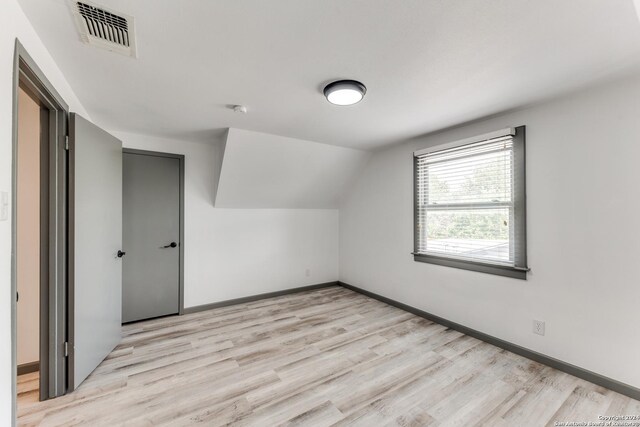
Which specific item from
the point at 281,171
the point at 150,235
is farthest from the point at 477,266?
the point at 150,235

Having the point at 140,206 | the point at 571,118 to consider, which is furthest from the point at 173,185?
the point at 571,118

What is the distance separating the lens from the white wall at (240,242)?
11.8 ft

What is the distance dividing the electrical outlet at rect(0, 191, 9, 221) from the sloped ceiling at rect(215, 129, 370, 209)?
6.69 ft

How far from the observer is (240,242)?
13.2ft

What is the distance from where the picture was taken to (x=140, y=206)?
3246mm

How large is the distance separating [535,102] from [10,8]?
137 inches

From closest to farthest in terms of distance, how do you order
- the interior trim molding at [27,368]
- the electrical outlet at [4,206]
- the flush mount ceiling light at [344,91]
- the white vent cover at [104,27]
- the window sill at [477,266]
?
the electrical outlet at [4,206], the white vent cover at [104,27], the flush mount ceiling light at [344,91], the interior trim molding at [27,368], the window sill at [477,266]

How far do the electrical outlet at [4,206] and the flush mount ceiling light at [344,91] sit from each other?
188 cm

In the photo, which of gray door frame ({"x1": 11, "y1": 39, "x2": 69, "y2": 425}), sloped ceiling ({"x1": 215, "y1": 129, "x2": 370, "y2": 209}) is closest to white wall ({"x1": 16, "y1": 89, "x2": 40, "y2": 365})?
gray door frame ({"x1": 11, "y1": 39, "x2": 69, "y2": 425})

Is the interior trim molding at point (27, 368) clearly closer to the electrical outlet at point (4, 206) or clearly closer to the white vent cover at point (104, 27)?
the electrical outlet at point (4, 206)

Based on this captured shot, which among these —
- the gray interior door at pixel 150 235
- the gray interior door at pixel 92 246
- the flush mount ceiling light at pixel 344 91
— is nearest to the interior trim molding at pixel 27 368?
the gray interior door at pixel 92 246

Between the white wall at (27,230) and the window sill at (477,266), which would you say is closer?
the white wall at (27,230)

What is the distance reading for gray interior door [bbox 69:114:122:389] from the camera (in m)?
1.97

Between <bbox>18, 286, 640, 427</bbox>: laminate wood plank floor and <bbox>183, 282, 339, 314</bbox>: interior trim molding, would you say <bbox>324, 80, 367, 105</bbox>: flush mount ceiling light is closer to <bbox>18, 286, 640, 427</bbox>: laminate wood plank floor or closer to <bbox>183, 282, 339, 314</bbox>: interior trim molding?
<bbox>18, 286, 640, 427</bbox>: laminate wood plank floor
